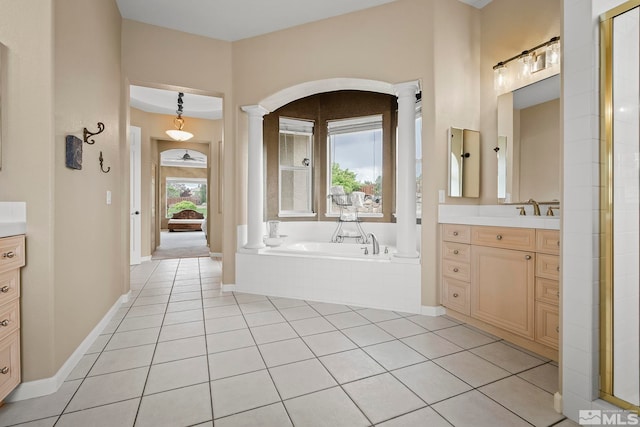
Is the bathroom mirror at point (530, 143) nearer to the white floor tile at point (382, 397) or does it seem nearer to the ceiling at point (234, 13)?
the ceiling at point (234, 13)

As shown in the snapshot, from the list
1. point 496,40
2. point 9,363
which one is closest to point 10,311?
point 9,363

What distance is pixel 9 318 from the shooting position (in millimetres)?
1413

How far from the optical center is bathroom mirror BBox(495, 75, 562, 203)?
2.37 metres

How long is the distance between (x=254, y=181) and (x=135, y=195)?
2.97m

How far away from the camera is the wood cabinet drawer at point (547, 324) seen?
1850 millimetres

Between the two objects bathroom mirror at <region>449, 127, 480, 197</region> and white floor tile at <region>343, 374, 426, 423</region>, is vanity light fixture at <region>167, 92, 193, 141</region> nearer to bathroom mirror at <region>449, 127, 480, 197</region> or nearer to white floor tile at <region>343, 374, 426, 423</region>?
bathroom mirror at <region>449, 127, 480, 197</region>

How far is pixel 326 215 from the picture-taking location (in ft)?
14.7

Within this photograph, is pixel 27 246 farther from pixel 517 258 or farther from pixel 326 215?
pixel 326 215

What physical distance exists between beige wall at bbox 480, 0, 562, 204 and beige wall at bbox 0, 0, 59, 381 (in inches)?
129

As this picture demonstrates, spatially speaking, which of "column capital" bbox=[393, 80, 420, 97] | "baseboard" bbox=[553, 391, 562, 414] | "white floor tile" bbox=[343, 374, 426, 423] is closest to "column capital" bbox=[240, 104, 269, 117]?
"column capital" bbox=[393, 80, 420, 97]

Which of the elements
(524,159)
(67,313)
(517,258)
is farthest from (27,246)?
(524,159)

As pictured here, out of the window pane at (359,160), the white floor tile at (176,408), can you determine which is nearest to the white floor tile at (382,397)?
the white floor tile at (176,408)

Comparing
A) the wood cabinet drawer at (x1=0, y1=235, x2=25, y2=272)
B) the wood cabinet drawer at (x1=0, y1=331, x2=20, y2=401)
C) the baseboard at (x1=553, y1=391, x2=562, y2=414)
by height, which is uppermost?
the wood cabinet drawer at (x1=0, y1=235, x2=25, y2=272)

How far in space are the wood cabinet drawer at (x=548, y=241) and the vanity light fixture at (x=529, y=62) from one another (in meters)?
1.43
